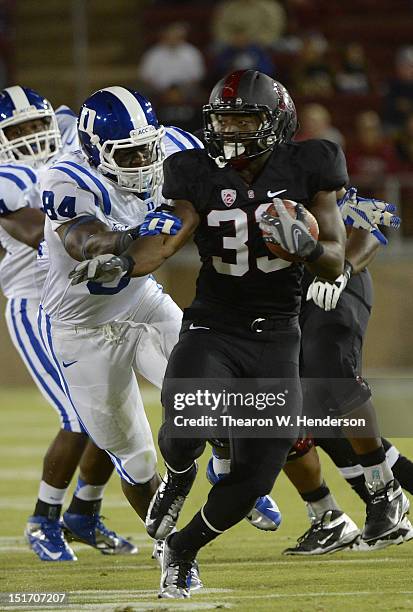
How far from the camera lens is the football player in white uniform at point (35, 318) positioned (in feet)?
15.8

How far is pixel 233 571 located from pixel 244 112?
1.50m

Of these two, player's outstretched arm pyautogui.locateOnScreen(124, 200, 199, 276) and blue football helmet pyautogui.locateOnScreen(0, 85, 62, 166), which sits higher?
player's outstretched arm pyautogui.locateOnScreen(124, 200, 199, 276)

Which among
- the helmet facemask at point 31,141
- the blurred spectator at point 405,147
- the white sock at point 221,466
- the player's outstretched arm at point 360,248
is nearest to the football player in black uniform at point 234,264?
the white sock at point 221,466

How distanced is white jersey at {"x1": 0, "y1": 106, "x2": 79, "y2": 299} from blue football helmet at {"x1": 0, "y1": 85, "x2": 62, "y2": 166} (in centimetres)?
6

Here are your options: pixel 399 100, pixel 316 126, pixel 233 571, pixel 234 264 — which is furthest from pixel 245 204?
pixel 399 100

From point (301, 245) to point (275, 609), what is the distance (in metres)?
0.99

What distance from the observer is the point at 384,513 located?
4398 mm

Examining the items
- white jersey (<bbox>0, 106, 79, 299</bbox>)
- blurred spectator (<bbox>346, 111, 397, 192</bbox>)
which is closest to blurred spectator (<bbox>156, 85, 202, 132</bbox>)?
blurred spectator (<bbox>346, 111, 397, 192</bbox>)

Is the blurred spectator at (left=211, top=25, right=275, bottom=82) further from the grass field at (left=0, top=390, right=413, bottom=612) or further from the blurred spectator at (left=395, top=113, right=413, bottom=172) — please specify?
the grass field at (left=0, top=390, right=413, bottom=612)

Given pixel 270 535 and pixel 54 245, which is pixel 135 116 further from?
pixel 270 535

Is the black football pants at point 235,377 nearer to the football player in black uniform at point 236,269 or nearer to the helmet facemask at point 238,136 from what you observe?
the football player in black uniform at point 236,269

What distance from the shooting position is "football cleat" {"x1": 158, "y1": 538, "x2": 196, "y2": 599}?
370 centimetres

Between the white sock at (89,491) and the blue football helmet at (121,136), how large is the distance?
4.08 feet

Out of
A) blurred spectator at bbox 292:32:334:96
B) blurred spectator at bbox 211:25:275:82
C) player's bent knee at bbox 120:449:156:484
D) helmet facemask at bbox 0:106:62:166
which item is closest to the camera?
player's bent knee at bbox 120:449:156:484
